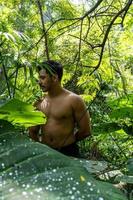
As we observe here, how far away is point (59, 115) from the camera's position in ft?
11.6

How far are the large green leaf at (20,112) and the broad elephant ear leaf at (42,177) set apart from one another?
0.55 ft

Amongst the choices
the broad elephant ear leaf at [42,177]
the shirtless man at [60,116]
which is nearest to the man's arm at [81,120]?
the shirtless man at [60,116]

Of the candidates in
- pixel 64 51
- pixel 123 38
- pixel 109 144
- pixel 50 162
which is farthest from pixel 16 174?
pixel 123 38

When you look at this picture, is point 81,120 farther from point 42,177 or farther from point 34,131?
point 42,177

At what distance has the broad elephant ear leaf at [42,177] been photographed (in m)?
0.61

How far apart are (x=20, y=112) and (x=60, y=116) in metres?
2.45

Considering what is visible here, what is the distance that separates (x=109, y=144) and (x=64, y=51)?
148 centimetres

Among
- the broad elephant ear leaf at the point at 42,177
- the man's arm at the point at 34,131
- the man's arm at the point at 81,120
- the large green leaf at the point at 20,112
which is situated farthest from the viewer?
the man's arm at the point at 34,131

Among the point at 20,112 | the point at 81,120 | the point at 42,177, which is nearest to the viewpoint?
the point at 42,177

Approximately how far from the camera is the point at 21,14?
754 centimetres

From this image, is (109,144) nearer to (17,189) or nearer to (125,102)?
(125,102)

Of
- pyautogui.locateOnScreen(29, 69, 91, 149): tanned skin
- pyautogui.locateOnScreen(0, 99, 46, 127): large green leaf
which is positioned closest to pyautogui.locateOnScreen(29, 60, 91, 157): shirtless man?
pyautogui.locateOnScreen(29, 69, 91, 149): tanned skin

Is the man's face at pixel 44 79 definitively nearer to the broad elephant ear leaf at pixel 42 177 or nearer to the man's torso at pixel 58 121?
the man's torso at pixel 58 121

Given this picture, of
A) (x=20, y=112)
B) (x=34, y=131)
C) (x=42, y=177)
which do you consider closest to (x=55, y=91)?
(x=34, y=131)
